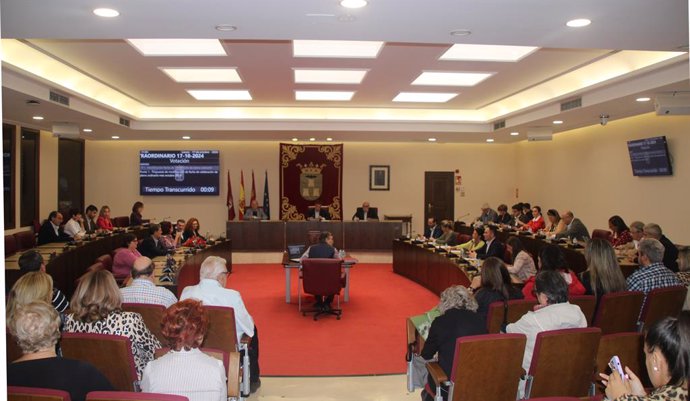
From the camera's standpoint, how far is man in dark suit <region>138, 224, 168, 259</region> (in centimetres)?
857

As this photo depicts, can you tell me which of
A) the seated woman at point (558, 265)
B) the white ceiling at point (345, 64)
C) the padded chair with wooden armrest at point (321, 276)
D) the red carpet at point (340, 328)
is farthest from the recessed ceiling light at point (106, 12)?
the padded chair with wooden armrest at point (321, 276)

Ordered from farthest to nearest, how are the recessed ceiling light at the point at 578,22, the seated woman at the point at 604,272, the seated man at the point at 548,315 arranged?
the seated woman at the point at 604,272 < the recessed ceiling light at the point at 578,22 < the seated man at the point at 548,315

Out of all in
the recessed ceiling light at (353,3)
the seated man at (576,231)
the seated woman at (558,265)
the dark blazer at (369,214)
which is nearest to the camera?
the recessed ceiling light at (353,3)

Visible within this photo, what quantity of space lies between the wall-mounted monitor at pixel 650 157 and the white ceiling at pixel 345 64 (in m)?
0.83

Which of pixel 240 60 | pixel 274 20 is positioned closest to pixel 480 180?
pixel 240 60

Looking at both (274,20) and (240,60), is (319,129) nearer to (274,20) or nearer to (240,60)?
(240,60)

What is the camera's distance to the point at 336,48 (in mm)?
6871

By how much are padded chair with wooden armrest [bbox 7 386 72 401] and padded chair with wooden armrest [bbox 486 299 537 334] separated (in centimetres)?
291

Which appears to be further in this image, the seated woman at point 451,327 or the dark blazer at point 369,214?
the dark blazer at point 369,214

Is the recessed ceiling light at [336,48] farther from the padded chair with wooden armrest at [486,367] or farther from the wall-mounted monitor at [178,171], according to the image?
the wall-mounted monitor at [178,171]

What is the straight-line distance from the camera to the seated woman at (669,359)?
7.08ft

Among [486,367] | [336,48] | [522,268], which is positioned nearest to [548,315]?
[486,367]

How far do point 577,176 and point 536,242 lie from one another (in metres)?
2.80

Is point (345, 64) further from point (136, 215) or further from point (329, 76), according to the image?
point (136, 215)
